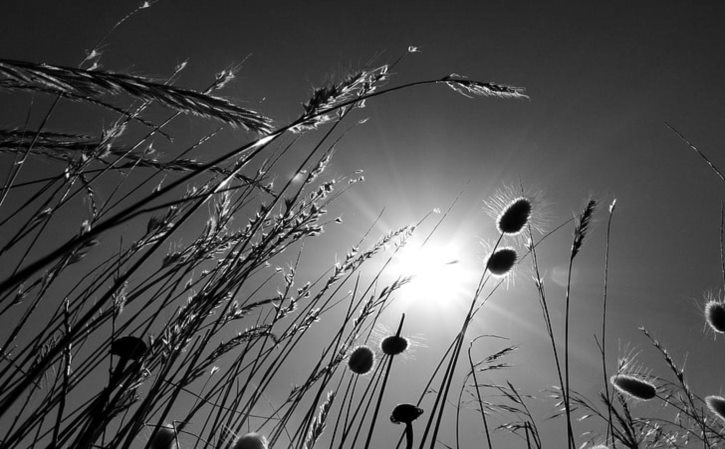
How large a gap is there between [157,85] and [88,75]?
0.15 meters

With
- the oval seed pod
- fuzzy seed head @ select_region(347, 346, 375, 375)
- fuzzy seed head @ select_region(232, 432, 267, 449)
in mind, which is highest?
fuzzy seed head @ select_region(347, 346, 375, 375)

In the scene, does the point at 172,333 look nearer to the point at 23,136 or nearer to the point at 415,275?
the point at 23,136

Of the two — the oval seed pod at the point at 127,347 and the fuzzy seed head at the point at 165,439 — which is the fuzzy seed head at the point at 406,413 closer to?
the fuzzy seed head at the point at 165,439

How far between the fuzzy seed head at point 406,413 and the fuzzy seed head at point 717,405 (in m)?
1.96

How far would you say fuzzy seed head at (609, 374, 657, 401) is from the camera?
251cm

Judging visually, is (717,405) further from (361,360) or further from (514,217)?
(361,360)

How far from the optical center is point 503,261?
2.24 metres

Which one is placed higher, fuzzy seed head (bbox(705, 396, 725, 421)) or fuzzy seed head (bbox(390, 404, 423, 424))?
fuzzy seed head (bbox(705, 396, 725, 421))

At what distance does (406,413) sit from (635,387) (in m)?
1.80

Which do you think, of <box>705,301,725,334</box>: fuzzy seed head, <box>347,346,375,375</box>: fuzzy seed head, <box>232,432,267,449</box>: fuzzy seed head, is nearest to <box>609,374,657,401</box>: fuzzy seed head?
<box>705,301,725,334</box>: fuzzy seed head

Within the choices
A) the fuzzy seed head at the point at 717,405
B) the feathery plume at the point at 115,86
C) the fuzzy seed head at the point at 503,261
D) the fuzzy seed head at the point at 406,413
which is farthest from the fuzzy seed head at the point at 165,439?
the fuzzy seed head at the point at 717,405

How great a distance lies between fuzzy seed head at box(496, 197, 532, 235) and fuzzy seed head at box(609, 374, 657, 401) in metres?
1.04

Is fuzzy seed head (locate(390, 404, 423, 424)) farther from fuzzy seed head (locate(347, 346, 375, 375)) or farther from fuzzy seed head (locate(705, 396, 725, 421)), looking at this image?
fuzzy seed head (locate(705, 396, 725, 421))

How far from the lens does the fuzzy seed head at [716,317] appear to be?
7.82ft
